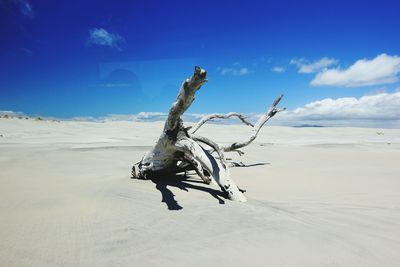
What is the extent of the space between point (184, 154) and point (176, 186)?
0.54 meters

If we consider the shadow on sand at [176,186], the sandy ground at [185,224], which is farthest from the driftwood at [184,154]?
the sandy ground at [185,224]

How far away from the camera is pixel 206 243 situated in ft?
8.62

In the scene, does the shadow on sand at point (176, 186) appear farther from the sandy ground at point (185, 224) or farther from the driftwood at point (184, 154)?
the driftwood at point (184, 154)

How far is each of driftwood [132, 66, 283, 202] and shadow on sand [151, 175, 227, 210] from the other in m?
0.13

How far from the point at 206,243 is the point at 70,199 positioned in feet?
6.57

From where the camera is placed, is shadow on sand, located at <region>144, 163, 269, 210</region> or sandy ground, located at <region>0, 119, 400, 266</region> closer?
sandy ground, located at <region>0, 119, 400, 266</region>

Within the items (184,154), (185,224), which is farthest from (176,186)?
(185,224)

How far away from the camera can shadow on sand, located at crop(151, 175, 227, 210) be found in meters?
3.90

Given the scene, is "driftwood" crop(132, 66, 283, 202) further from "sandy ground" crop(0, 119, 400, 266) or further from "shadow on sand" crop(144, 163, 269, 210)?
"sandy ground" crop(0, 119, 400, 266)

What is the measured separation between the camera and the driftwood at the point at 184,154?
12.6 feet

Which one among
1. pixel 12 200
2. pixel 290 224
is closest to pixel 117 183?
pixel 12 200

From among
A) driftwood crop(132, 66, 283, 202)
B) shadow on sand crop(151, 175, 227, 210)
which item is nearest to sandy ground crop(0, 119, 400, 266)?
shadow on sand crop(151, 175, 227, 210)

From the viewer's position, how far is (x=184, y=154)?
16.6 feet

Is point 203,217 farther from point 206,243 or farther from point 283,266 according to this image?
point 283,266
